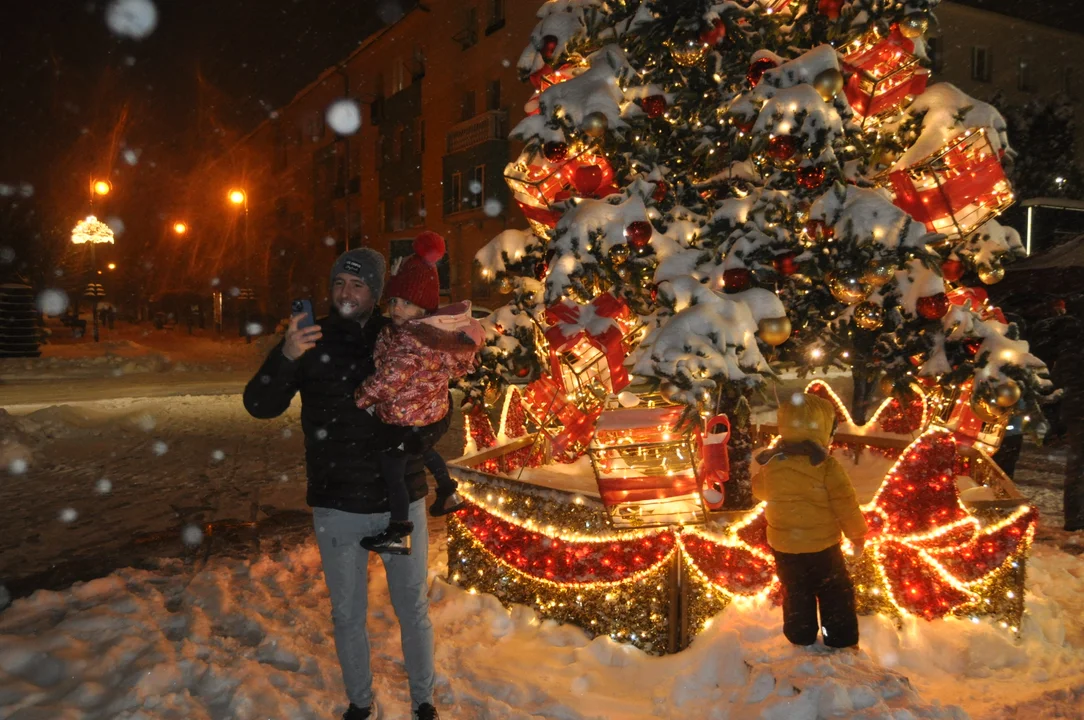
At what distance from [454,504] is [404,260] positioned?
1.23 meters

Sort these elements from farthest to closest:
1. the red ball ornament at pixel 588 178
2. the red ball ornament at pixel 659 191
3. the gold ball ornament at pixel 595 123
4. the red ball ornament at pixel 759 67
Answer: the red ball ornament at pixel 588 178 < the red ball ornament at pixel 659 191 < the red ball ornament at pixel 759 67 < the gold ball ornament at pixel 595 123

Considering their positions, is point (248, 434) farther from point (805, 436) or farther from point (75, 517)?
point (805, 436)

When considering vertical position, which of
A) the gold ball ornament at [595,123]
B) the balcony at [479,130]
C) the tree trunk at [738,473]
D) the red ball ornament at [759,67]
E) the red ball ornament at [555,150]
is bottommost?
the tree trunk at [738,473]

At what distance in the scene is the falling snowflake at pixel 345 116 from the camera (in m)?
37.3

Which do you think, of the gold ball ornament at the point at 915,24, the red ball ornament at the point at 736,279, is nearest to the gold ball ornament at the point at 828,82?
the gold ball ornament at the point at 915,24

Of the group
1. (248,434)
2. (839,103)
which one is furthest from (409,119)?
(839,103)

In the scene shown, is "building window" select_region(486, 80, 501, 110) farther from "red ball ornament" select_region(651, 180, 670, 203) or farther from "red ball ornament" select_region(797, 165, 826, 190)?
"red ball ornament" select_region(797, 165, 826, 190)

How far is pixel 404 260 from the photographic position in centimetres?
337

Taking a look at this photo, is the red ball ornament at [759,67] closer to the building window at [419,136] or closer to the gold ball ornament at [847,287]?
the gold ball ornament at [847,287]

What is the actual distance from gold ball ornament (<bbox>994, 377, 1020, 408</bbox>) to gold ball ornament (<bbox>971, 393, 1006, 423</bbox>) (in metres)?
0.03

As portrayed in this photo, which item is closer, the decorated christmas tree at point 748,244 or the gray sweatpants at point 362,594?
the gray sweatpants at point 362,594

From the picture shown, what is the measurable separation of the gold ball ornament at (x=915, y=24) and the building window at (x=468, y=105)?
972 inches

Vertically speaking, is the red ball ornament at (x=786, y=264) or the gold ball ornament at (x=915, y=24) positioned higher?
the gold ball ornament at (x=915, y=24)

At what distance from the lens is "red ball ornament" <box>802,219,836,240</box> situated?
12.6 feet
